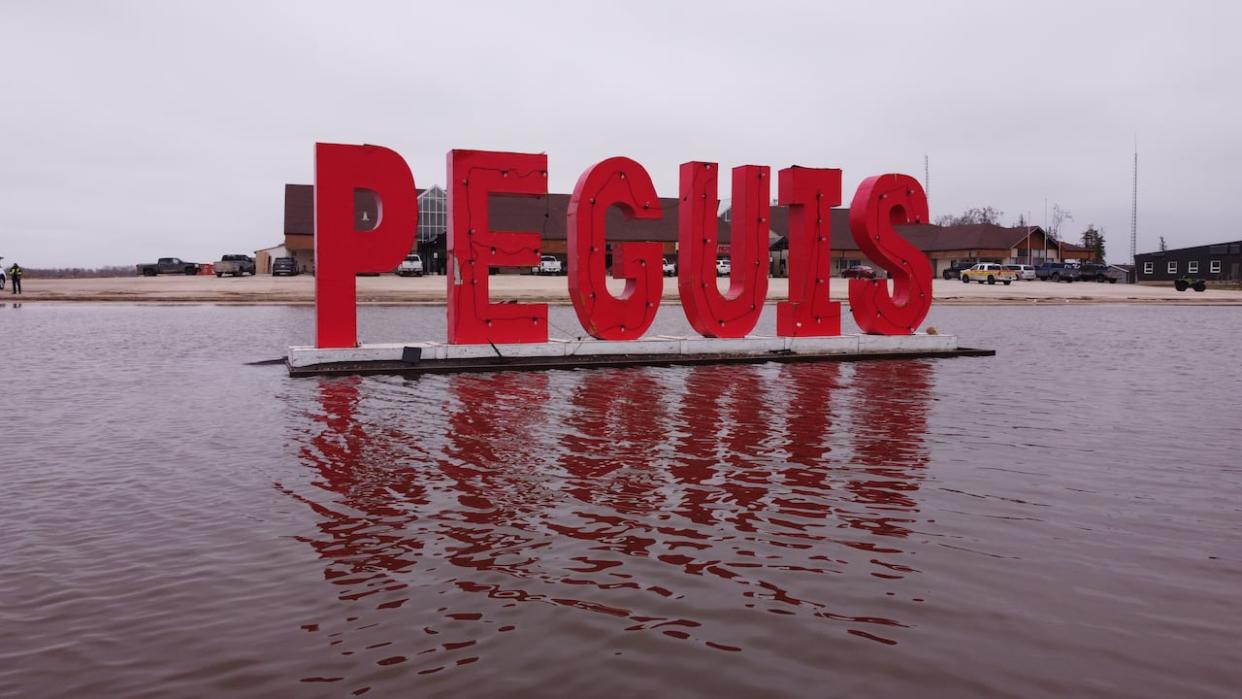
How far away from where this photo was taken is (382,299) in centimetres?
4753

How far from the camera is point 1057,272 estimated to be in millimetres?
83688

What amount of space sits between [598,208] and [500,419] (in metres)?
7.98

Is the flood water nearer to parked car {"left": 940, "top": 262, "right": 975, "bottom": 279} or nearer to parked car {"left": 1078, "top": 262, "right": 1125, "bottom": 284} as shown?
parked car {"left": 940, "top": 262, "right": 975, "bottom": 279}

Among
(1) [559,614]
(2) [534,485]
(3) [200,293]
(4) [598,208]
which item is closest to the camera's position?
(1) [559,614]

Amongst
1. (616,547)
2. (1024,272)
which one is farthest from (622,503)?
(1024,272)

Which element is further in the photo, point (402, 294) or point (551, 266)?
point (551, 266)

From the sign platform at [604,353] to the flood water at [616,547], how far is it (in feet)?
12.8

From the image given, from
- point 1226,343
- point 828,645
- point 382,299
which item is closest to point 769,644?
point 828,645

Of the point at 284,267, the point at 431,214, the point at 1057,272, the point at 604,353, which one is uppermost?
the point at 431,214

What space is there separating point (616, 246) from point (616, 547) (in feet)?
46.7

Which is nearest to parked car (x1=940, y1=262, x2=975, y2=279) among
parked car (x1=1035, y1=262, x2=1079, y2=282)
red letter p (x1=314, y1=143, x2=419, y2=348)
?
parked car (x1=1035, y1=262, x2=1079, y2=282)

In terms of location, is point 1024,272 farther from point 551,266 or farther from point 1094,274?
point 551,266

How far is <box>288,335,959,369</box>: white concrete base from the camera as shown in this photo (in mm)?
17781

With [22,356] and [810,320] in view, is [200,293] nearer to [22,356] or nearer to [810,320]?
[22,356]
